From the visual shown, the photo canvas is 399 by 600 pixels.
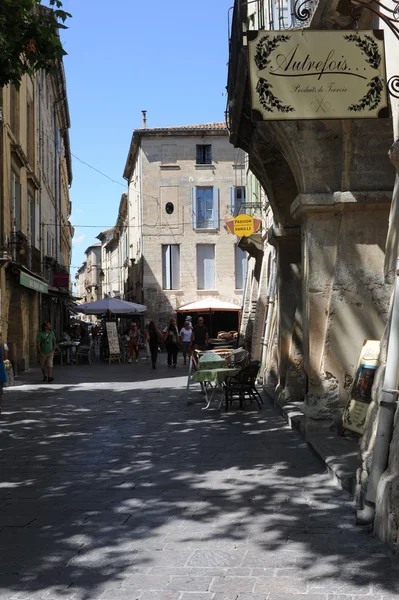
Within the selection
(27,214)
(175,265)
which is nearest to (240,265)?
(175,265)

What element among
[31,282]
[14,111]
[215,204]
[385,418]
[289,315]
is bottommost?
[385,418]

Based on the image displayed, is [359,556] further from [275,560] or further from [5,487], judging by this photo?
[5,487]

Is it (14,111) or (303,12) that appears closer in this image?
(303,12)

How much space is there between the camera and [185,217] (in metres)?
41.2

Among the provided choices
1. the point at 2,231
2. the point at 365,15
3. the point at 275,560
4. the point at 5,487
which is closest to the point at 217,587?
the point at 275,560

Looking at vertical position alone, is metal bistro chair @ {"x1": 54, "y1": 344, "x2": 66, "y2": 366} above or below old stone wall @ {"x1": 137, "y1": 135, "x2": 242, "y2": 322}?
below

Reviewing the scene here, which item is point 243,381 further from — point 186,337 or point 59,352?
point 59,352

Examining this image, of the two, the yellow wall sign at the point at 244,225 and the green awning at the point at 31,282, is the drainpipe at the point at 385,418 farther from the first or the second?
the yellow wall sign at the point at 244,225

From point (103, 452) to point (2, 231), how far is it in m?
13.1

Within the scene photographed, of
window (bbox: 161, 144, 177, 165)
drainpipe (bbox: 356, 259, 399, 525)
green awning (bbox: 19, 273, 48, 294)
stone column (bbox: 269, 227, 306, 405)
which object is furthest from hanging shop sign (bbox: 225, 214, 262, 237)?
window (bbox: 161, 144, 177, 165)

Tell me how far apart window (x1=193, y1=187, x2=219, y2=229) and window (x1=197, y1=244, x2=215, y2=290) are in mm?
1165

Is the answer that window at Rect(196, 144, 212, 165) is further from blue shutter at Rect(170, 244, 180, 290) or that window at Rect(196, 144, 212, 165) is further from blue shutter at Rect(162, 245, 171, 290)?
blue shutter at Rect(162, 245, 171, 290)

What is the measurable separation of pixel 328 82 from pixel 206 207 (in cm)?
3453

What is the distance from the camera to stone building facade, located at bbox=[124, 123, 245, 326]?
40.8m
